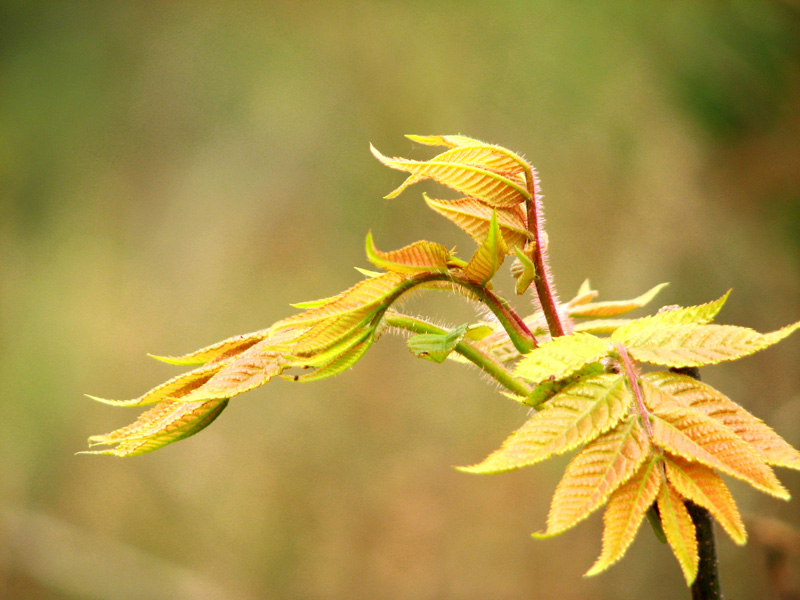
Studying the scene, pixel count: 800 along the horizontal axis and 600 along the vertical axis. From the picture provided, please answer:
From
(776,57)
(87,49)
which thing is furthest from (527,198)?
(87,49)

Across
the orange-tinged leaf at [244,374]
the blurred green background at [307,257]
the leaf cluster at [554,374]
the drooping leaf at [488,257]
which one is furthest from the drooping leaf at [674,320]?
the blurred green background at [307,257]

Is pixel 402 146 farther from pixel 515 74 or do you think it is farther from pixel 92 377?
pixel 92 377

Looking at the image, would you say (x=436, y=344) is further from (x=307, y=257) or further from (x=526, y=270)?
(x=307, y=257)

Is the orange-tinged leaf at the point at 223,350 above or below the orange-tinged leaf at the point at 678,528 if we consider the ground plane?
above

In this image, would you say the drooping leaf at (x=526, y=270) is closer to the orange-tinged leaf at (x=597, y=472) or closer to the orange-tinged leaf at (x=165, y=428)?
the orange-tinged leaf at (x=597, y=472)

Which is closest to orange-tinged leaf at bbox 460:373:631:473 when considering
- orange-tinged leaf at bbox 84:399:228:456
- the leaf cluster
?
the leaf cluster

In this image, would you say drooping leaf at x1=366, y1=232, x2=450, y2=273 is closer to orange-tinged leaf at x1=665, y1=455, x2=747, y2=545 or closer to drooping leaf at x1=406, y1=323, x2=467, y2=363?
drooping leaf at x1=406, y1=323, x2=467, y2=363
